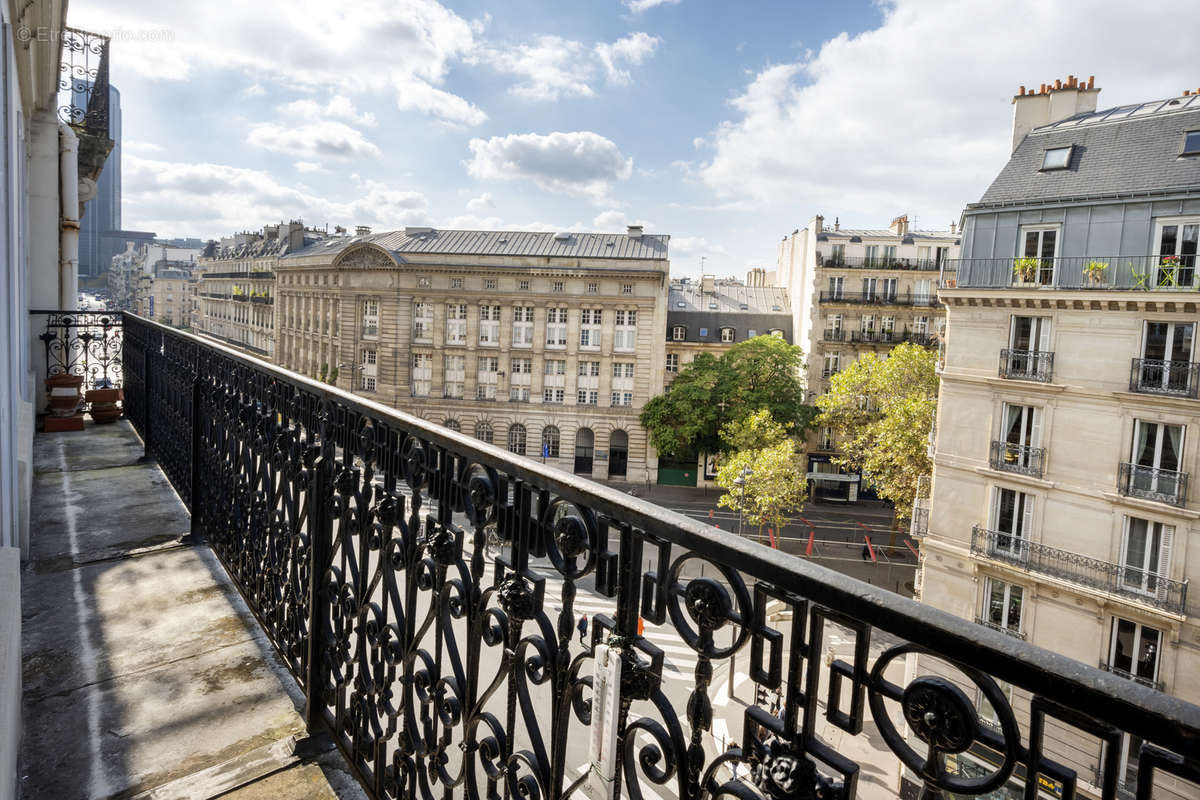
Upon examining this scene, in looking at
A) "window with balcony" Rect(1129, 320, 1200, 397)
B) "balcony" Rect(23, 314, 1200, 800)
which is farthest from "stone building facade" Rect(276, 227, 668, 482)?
"balcony" Rect(23, 314, 1200, 800)

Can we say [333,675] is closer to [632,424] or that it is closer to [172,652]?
A: [172,652]

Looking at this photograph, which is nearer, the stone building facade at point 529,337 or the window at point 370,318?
the stone building facade at point 529,337

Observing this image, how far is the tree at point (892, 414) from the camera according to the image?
87.5 feet

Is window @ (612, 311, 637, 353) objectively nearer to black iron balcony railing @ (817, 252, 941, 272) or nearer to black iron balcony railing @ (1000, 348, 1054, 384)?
black iron balcony railing @ (817, 252, 941, 272)

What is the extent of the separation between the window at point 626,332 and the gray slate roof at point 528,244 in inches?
135

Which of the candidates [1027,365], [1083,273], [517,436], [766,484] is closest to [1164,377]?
[1027,365]

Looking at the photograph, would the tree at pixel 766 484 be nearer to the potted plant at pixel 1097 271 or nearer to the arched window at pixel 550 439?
the potted plant at pixel 1097 271

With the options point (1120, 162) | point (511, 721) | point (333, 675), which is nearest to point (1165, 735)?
point (511, 721)

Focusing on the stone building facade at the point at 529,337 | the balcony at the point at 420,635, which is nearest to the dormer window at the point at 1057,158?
the balcony at the point at 420,635

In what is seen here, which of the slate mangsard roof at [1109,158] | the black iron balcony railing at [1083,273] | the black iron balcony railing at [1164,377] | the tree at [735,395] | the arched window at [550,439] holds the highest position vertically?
the slate mangsard roof at [1109,158]

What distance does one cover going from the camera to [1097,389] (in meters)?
16.1

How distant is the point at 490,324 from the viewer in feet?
141

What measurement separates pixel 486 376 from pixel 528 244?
28.0 feet

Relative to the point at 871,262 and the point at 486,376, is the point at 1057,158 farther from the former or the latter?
the point at 486,376
